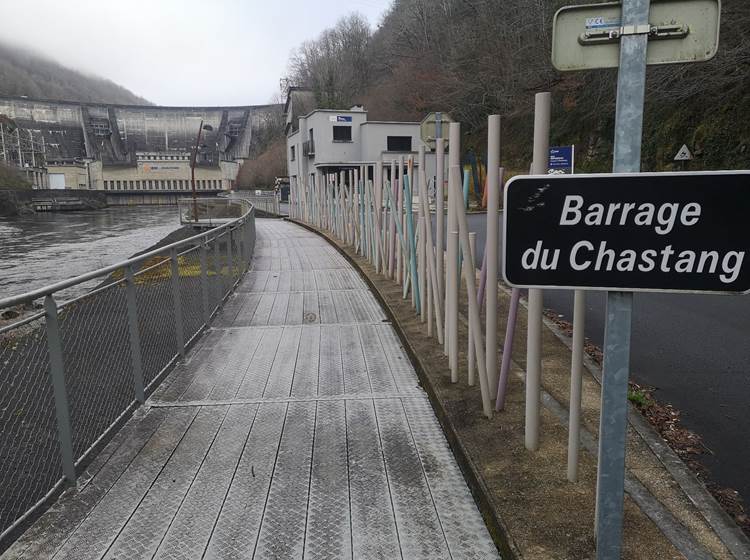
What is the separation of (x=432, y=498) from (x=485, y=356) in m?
1.17

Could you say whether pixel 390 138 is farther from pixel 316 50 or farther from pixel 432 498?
pixel 316 50

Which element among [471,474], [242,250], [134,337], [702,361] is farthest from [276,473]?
[242,250]

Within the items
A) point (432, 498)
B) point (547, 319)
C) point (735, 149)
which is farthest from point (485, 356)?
point (735, 149)

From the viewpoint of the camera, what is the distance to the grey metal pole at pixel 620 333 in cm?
188

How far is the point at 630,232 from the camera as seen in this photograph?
1.93 m

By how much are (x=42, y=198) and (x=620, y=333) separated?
311 ft

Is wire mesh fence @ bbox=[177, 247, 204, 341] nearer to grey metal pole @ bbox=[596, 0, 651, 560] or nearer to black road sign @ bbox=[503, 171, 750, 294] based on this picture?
black road sign @ bbox=[503, 171, 750, 294]

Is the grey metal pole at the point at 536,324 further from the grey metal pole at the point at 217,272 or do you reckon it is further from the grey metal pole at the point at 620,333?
the grey metal pole at the point at 217,272

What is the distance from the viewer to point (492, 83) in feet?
127

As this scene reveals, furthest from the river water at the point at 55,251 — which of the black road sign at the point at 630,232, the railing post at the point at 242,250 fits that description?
the black road sign at the point at 630,232

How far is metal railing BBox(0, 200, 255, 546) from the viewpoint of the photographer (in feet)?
10.6

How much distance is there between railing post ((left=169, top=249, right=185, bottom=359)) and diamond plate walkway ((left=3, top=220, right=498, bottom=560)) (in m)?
0.18

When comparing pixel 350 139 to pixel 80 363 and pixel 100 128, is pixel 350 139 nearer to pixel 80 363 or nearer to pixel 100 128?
pixel 80 363

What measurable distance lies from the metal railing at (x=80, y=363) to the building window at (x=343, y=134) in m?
39.4
